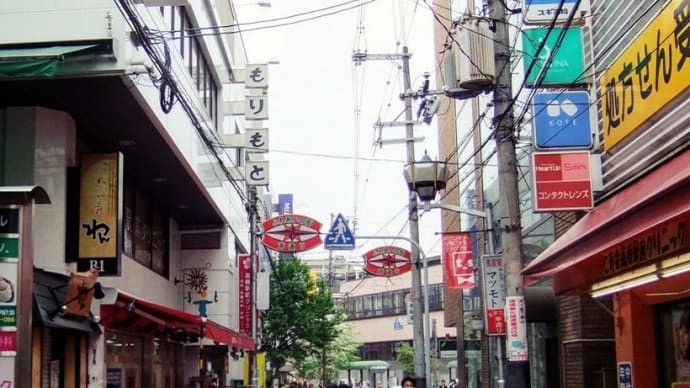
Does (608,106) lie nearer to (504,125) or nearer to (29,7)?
(504,125)

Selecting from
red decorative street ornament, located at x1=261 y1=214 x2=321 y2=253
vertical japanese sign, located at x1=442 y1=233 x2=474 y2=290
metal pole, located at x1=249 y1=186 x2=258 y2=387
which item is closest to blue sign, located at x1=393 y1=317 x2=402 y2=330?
metal pole, located at x1=249 y1=186 x2=258 y2=387

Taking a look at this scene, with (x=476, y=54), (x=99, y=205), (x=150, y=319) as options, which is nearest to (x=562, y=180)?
(x=476, y=54)

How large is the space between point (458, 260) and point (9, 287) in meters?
15.6

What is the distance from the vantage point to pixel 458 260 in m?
22.6

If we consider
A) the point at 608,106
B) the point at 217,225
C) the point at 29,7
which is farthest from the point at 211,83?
the point at 608,106

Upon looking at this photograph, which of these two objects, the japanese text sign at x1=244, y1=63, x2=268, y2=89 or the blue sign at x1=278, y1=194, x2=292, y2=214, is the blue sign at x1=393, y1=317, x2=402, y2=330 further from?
the japanese text sign at x1=244, y1=63, x2=268, y2=89

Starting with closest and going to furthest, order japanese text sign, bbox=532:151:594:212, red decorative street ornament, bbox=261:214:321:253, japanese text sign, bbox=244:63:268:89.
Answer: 1. japanese text sign, bbox=532:151:594:212
2. red decorative street ornament, bbox=261:214:321:253
3. japanese text sign, bbox=244:63:268:89

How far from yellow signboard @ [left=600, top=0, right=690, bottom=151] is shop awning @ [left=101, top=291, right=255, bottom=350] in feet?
24.5

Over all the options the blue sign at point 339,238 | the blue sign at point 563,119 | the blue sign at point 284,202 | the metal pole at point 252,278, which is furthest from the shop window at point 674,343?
the blue sign at point 284,202

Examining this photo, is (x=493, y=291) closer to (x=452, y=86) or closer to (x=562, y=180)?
(x=562, y=180)

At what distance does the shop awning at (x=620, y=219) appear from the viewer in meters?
7.52

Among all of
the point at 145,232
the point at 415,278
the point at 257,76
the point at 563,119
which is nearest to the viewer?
the point at 563,119

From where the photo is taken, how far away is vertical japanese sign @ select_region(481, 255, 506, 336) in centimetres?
1384

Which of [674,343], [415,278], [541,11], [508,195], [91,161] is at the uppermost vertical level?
[541,11]
